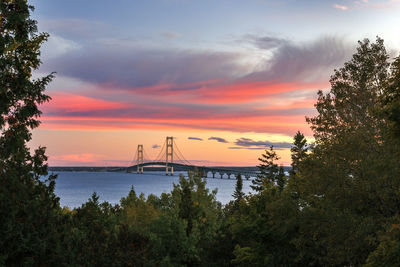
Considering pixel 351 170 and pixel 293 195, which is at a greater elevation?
pixel 351 170

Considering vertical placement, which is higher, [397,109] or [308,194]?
[397,109]

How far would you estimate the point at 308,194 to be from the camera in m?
25.2

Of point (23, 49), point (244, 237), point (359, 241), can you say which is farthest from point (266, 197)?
point (23, 49)

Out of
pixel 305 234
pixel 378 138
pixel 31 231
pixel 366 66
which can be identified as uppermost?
pixel 366 66

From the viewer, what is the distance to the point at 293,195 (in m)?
30.6

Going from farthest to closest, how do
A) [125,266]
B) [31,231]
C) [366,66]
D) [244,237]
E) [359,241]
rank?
[244,237] → [366,66] → [359,241] → [125,266] → [31,231]

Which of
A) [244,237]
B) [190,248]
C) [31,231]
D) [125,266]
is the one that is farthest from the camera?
[190,248]

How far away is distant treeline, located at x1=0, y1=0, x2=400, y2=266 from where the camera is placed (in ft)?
44.1

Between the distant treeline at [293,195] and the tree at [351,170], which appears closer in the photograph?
the distant treeline at [293,195]

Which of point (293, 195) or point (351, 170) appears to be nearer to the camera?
point (351, 170)

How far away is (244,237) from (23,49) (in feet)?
63.1

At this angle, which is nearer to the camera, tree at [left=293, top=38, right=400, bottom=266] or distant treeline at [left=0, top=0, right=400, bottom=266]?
distant treeline at [left=0, top=0, right=400, bottom=266]

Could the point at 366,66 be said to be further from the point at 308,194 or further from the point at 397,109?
the point at 397,109

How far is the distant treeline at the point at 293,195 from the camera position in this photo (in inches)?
530
